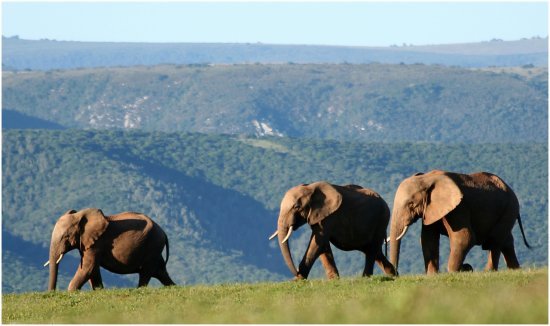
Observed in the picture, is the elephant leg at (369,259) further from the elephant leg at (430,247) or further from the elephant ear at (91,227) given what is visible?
the elephant ear at (91,227)

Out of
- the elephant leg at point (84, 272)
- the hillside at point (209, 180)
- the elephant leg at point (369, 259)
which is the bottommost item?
the hillside at point (209, 180)

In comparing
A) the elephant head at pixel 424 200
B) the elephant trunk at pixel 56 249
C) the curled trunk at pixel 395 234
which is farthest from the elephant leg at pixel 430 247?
the elephant trunk at pixel 56 249

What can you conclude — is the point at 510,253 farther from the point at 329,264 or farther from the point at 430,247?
the point at 329,264

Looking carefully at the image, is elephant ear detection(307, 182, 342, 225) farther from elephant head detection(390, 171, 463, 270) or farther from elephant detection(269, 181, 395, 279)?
elephant head detection(390, 171, 463, 270)

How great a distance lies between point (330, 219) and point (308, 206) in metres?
0.46

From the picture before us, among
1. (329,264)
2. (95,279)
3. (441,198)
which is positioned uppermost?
(441,198)

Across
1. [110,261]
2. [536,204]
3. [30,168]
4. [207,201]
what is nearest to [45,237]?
[30,168]

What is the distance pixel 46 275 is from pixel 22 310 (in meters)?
101

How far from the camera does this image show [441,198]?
1003 inches

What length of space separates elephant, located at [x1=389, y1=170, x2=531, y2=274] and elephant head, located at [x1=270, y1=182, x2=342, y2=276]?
3.95 ft

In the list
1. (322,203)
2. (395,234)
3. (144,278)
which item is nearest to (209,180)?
(144,278)

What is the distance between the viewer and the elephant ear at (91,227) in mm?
28234

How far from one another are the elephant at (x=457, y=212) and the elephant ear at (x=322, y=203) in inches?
43.9

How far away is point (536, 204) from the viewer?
487ft
